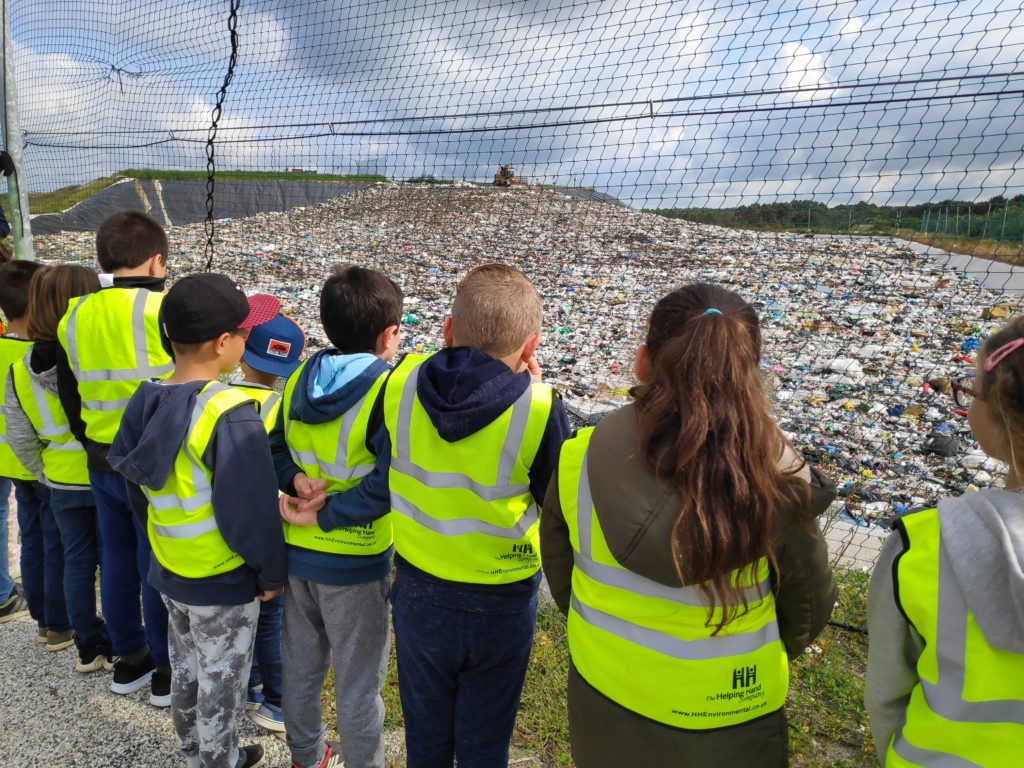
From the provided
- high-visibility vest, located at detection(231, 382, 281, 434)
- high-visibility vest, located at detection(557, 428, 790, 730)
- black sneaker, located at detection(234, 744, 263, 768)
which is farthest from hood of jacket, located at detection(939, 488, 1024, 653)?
black sneaker, located at detection(234, 744, 263, 768)

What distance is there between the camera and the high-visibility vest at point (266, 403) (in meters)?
1.91

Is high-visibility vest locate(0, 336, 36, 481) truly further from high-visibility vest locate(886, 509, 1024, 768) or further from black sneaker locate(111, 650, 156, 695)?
high-visibility vest locate(886, 509, 1024, 768)

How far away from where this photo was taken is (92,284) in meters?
2.46

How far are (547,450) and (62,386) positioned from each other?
1945 mm

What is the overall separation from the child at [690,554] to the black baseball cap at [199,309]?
1.09m

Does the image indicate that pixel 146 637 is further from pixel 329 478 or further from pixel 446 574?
pixel 446 574

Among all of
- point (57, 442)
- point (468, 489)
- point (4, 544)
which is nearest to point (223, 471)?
point (468, 489)

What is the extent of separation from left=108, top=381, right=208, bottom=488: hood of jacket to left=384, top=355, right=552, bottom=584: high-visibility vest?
0.55 metres

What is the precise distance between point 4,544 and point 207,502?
199cm

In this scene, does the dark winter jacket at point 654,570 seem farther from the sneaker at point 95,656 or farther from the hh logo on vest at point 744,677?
the sneaker at point 95,656

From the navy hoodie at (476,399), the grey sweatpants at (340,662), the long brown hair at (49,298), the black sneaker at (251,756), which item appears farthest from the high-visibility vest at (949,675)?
the long brown hair at (49,298)

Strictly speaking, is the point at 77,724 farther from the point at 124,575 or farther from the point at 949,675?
the point at 949,675

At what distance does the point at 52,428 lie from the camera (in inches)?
93.5

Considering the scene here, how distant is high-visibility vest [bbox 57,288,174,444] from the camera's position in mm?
2244
